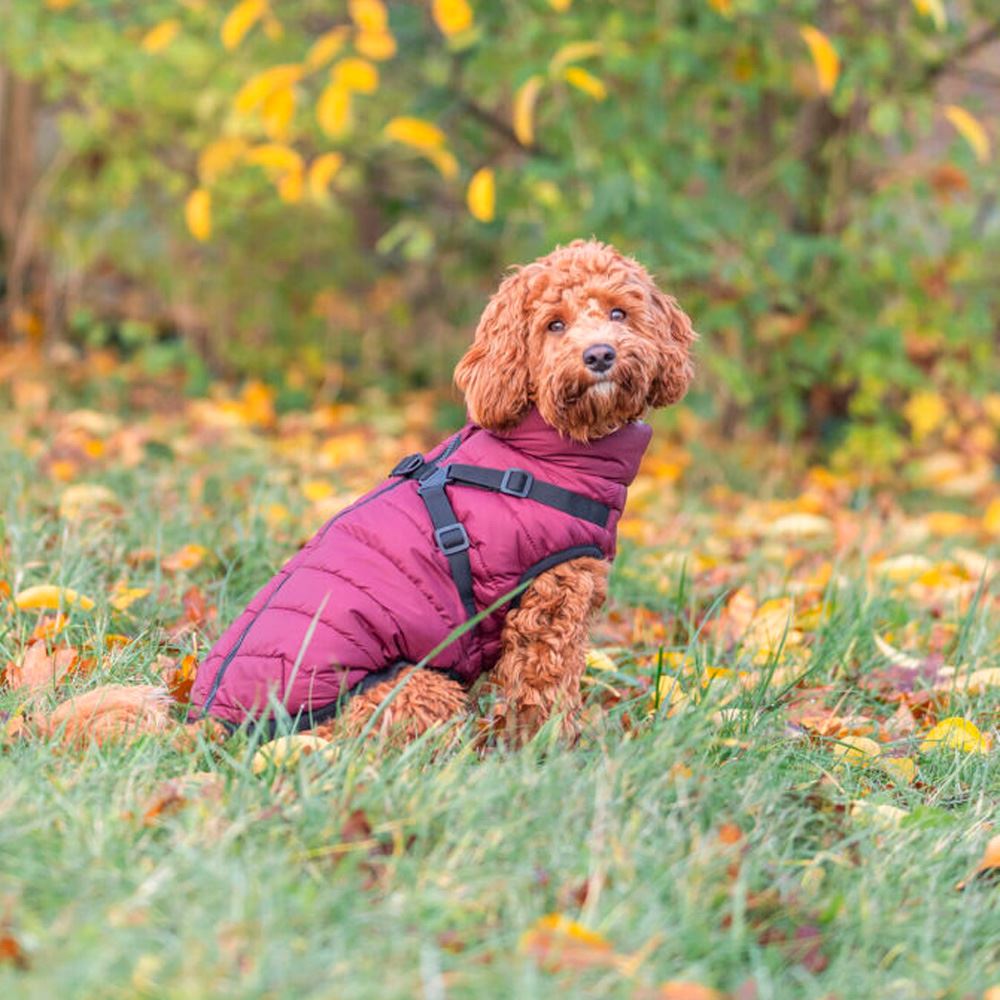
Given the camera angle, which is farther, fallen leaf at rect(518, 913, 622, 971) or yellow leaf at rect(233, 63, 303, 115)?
yellow leaf at rect(233, 63, 303, 115)

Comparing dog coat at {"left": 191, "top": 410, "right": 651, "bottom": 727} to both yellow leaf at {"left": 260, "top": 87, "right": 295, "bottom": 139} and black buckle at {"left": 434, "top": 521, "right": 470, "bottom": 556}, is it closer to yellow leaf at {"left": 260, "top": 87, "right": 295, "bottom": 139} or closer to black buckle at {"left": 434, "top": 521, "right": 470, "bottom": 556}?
black buckle at {"left": 434, "top": 521, "right": 470, "bottom": 556}

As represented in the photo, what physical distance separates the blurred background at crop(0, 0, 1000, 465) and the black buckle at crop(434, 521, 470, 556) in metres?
2.72

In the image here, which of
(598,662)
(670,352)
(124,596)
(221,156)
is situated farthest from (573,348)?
(221,156)

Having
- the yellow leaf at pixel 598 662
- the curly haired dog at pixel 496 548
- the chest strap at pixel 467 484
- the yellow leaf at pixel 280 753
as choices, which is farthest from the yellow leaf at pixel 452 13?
the yellow leaf at pixel 280 753

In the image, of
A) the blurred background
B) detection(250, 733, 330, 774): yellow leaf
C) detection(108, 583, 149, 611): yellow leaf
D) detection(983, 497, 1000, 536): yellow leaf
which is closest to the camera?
detection(250, 733, 330, 774): yellow leaf

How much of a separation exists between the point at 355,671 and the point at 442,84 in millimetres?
4891

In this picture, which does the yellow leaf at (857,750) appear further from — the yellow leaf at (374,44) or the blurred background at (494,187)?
the yellow leaf at (374,44)

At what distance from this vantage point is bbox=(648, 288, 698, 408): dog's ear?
126 inches

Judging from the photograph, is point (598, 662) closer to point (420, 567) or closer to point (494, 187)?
point (420, 567)

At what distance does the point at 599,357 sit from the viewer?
Result: 2.99 metres

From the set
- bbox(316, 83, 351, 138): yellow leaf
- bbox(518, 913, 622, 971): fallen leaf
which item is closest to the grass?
bbox(518, 913, 622, 971): fallen leaf

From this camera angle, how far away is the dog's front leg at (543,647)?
3068 mm

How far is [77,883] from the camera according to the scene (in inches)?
84.0

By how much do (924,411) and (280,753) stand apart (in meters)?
5.48
